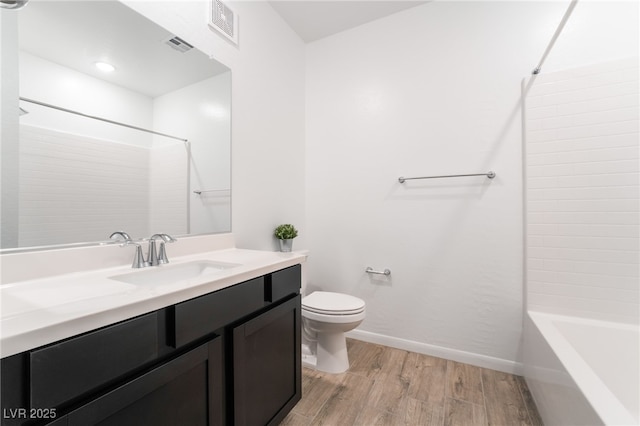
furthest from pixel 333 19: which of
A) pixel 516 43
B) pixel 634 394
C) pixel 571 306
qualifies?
pixel 634 394

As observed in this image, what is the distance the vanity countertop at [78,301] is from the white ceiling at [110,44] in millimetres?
789

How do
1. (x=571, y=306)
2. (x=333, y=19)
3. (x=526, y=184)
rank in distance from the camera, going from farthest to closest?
(x=333, y=19) → (x=526, y=184) → (x=571, y=306)

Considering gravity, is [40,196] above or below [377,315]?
above

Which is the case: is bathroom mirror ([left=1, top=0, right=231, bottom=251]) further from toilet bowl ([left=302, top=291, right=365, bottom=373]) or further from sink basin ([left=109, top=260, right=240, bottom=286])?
toilet bowl ([left=302, top=291, right=365, bottom=373])

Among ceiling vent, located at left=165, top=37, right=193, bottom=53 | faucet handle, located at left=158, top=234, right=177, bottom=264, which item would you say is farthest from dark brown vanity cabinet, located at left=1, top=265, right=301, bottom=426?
ceiling vent, located at left=165, top=37, right=193, bottom=53

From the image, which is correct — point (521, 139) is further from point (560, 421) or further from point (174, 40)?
point (174, 40)

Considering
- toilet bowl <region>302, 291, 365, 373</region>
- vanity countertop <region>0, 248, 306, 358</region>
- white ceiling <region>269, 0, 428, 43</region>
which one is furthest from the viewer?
white ceiling <region>269, 0, 428, 43</region>

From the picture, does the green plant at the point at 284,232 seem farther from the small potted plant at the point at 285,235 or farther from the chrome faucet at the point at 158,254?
the chrome faucet at the point at 158,254

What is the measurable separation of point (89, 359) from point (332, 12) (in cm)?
244

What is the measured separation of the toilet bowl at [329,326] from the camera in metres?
1.70

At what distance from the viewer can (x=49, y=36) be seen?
1.00 meters

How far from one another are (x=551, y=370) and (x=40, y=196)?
2150 mm

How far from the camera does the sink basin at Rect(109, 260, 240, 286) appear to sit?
1.04 metres

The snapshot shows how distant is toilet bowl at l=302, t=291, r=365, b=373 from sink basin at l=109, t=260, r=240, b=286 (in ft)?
2.40
